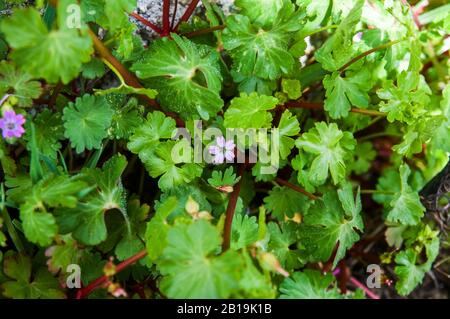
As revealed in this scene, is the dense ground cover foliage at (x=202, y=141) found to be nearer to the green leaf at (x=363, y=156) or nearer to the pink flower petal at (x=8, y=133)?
the pink flower petal at (x=8, y=133)

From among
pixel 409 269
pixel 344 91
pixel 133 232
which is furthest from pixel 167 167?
pixel 409 269

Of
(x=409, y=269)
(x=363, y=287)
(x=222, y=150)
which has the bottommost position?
(x=363, y=287)

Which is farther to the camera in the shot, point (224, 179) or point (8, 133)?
point (224, 179)

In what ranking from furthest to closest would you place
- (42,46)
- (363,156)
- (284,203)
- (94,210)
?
(363,156) → (284,203) → (94,210) → (42,46)

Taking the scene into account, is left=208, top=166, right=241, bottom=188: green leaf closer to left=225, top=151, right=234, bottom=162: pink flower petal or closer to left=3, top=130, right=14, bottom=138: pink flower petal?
left=225, top=151, right=234, bottom=162: pink flower petal

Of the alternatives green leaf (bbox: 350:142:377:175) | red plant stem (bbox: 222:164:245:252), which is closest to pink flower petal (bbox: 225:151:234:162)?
red plant stem (bbox: 222:164:245:252)

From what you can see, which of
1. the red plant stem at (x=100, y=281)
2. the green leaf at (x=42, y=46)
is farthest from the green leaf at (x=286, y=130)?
the green leaf at (x=42, y=46)

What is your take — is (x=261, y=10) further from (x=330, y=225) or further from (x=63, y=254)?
(x=63, y=254)

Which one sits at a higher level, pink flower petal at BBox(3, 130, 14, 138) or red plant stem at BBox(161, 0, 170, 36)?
red plant stem at BBox(161, 0, 170, 36)
